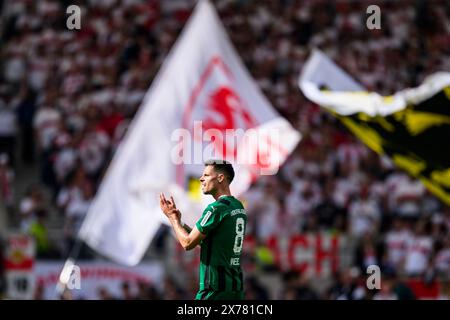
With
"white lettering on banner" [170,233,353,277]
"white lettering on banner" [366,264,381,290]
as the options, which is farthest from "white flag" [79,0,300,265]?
"white lettering on banner" [170,233,353,277]

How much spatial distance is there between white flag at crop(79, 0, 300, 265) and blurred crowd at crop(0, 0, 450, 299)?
276 cm

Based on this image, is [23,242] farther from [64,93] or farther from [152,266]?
[64,93]

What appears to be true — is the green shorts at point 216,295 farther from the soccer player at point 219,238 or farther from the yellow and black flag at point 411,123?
the yellow and black flag at point 411,123

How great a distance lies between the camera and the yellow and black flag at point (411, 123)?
11.0 m

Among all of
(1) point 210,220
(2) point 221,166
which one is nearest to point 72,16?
(2) point 221,166

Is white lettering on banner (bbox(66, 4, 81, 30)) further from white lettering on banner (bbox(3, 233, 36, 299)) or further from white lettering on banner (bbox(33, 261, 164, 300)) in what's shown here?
→ white lettering on banner (bbox(33, 261, 164, 300))

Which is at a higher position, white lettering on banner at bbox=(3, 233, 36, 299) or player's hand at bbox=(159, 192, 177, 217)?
white lettering on banner at bbox=(3, 233, 36, 299)

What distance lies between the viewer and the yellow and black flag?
10961 mm

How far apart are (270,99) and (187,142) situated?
24.2ft

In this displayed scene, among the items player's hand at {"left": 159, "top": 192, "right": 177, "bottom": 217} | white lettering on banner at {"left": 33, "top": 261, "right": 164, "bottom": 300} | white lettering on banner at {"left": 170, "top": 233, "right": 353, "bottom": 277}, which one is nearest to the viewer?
player's hand at {"left": 159, "top": 192, "right": 177, "bottom": 217}

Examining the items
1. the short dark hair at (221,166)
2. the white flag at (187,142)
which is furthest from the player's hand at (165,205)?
the white flag at (187,142)

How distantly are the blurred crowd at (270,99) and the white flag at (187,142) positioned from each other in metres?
2.76

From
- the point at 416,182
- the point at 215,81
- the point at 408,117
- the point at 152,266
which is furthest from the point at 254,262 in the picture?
the point at 408,117

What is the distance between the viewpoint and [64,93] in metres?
22.3
